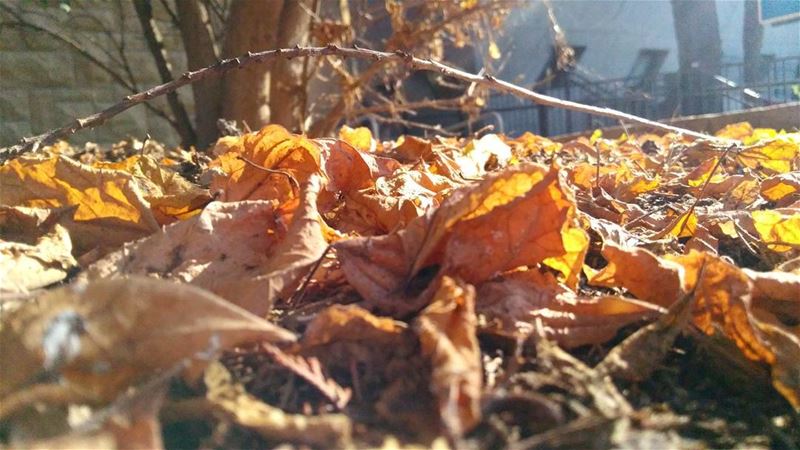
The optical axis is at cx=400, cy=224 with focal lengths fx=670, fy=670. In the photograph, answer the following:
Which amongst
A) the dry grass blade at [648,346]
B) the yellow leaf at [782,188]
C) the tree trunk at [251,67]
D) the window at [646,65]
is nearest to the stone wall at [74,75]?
the tree trunk at [251,67]

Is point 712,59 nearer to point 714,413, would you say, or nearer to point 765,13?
point 765,13

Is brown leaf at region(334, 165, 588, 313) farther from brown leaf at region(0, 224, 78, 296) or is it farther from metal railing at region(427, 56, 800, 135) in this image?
metal railing at region(427, 56, 800, 135)

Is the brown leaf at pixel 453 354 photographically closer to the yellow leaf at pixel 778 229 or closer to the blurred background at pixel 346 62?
the yellow leaf at pixel 778 229

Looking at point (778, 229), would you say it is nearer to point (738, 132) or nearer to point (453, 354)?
point (453, 354)

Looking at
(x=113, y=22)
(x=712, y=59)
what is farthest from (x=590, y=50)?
(x=113, y=22)

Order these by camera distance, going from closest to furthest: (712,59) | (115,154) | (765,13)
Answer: (115,154) < (765,13) < (712,59)
